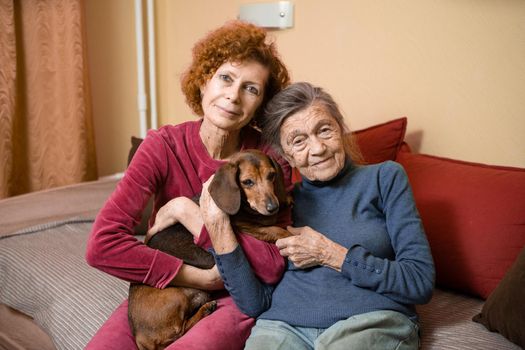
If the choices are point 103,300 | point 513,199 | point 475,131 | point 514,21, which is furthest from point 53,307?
point 514,21

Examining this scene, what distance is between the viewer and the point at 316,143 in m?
1.46

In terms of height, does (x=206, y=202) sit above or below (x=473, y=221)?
above

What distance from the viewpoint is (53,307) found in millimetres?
1821

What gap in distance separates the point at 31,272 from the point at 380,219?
1.51 m

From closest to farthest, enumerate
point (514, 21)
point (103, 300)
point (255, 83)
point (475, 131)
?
1. point (255, 83)
2. point (103, 300)
3. point (514, 21)
4. point (475, 131)

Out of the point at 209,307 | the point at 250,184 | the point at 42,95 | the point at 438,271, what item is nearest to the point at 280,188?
the point at 250,184

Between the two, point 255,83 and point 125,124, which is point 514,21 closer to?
point 255,83

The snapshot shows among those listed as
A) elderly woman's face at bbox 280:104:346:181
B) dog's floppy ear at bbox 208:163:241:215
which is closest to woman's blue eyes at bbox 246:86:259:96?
elderly woman's face at bbox 280:104:346:181

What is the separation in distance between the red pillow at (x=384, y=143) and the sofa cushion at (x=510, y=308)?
0.77 m

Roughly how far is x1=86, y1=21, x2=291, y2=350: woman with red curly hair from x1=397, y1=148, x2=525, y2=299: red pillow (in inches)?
24.2

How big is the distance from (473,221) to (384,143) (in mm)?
560

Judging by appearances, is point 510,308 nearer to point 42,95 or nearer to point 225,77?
point 225,77

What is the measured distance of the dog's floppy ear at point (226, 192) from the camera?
1.44 metres

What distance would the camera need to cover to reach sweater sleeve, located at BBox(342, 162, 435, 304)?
128 centimetres
